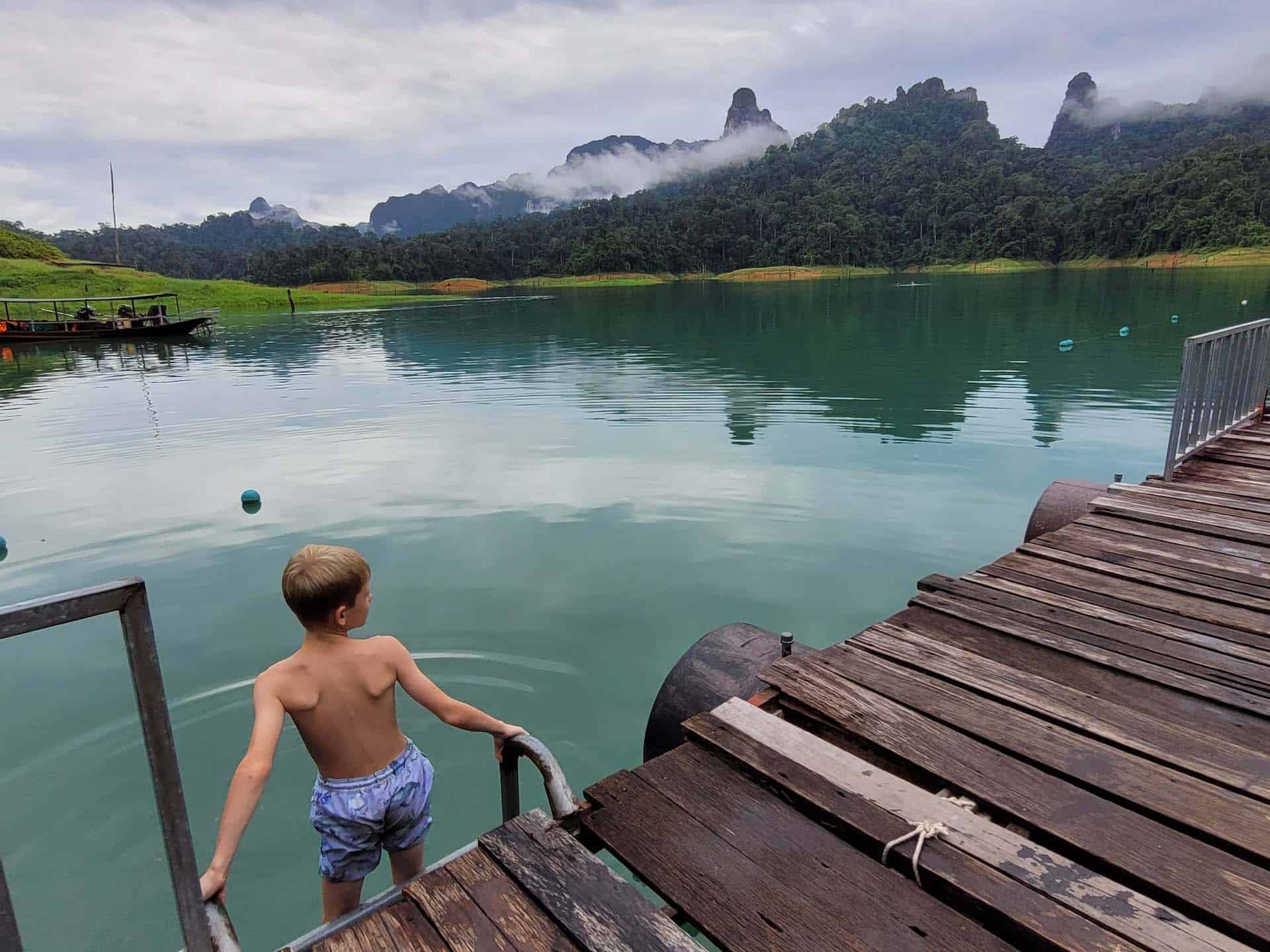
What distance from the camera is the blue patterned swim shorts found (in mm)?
2537

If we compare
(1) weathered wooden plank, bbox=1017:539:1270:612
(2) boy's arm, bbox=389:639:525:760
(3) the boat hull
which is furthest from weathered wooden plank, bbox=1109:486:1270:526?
(3) the boat hull

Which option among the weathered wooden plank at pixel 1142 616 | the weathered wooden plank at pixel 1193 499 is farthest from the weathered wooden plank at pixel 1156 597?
→ the weathered wooden plank at pixel 1193 499

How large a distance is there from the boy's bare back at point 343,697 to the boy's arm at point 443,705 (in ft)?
0.06

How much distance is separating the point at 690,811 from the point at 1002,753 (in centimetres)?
126

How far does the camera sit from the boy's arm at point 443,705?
254 centimetres

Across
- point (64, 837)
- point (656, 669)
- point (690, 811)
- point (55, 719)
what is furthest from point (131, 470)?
point (690, 811)

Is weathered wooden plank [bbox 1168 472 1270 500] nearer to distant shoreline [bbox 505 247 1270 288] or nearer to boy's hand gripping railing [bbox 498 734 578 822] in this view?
boy's hand gripping railing [bbox 498 734 578 822]

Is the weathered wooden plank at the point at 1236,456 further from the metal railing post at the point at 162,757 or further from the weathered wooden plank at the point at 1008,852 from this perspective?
the metal railing post at the point at 162,757

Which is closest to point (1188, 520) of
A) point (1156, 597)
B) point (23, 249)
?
point (1156, 597)

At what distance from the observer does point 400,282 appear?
107 m

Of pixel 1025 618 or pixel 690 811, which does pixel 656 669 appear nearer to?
pixel 1025 618

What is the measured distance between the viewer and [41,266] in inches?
2751

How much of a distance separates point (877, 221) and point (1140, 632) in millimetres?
129762

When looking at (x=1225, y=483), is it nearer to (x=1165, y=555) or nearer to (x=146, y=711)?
(x=1165, y=555)
